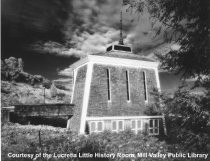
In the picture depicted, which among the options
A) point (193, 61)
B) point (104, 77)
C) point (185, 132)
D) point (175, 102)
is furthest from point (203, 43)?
point (104, 77)

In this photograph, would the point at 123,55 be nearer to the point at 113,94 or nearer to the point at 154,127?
the point at 113,94

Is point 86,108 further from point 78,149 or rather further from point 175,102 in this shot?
point 175,102

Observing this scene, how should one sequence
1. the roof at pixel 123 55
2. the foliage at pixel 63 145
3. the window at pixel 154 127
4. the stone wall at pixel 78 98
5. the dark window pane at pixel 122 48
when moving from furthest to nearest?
the dark window pane at pixel 122 48, the window at pixel 154 127, the roof at pixel 123 55, the stone wall at pixel 78 98, the foliage at pixel 63 145

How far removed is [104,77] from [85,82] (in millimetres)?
1768

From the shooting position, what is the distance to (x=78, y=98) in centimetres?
1841

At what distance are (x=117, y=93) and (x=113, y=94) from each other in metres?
0.42

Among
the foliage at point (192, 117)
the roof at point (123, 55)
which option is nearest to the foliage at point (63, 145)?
the foliage at point (192, 117)

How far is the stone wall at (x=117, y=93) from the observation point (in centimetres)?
1704

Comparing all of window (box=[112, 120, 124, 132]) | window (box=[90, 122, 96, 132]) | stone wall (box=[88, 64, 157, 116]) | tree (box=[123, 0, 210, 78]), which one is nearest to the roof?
stone wall (box=[88, 64, 157, 116])

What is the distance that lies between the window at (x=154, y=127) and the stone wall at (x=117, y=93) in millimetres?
1465

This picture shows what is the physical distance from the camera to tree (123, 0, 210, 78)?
7949 mm

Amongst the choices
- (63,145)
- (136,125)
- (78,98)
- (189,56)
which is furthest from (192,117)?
(78,98)

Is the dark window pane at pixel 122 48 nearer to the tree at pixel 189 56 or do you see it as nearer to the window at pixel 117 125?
the window at pixel 117 125

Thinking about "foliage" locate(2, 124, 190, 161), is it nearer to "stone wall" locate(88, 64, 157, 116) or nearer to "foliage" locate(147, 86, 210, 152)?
"foliage" locate(147, 86, 210, 152)
